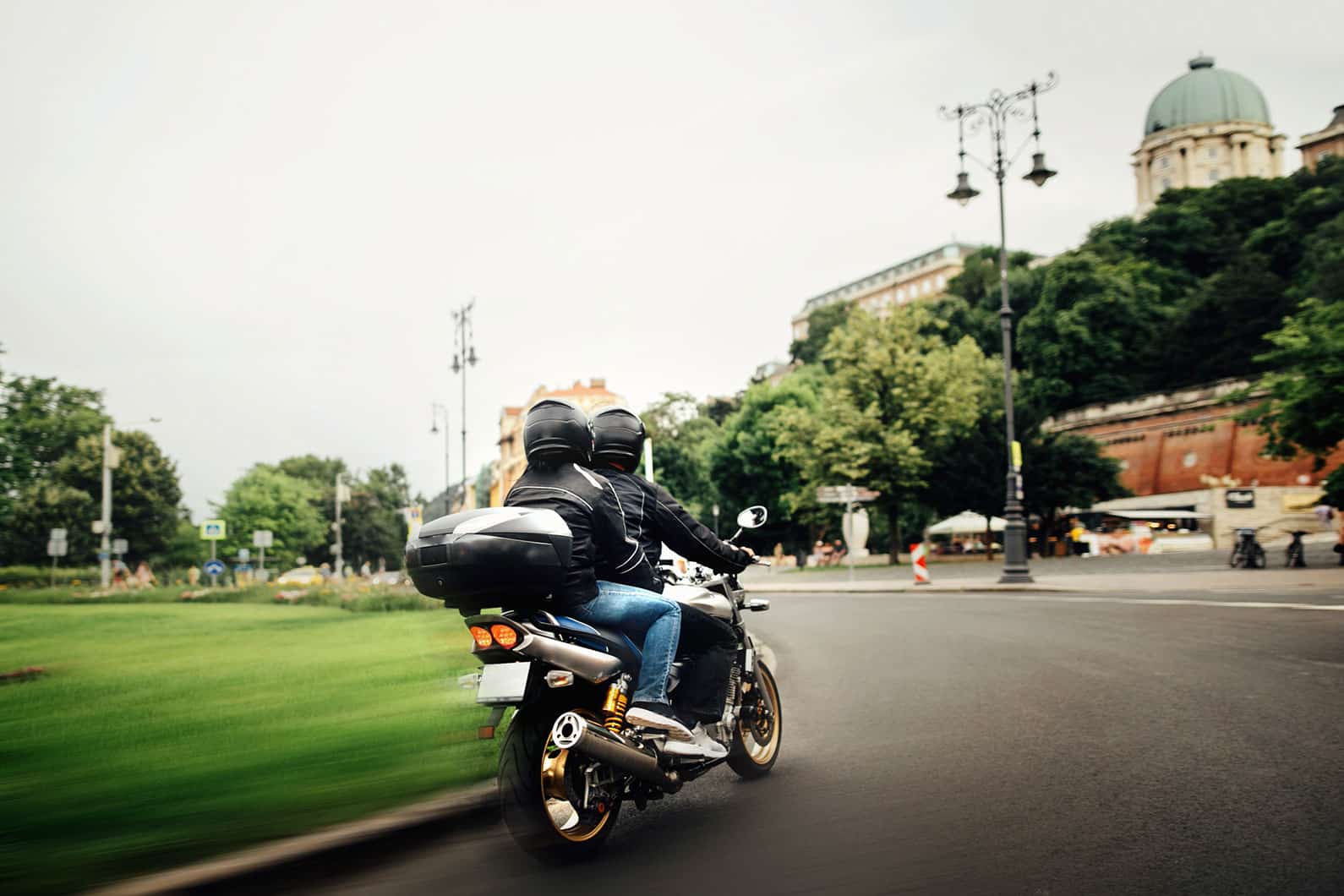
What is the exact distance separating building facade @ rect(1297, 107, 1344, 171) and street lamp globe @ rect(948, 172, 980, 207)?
90.2 meters

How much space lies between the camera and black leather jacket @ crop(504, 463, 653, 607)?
4.50m

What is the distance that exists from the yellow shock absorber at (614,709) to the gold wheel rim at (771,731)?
1.34m

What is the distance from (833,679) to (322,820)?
20.1 feet

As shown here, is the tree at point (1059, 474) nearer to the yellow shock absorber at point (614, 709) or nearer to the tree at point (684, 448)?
the tree at point (684, 448)

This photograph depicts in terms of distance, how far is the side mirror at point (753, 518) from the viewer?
549cm

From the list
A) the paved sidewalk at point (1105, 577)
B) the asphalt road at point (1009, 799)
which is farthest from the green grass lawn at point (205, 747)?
the paved sidewalk at point (1105, 577)

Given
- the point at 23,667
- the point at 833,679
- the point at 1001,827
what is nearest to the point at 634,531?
the point at 1001,827

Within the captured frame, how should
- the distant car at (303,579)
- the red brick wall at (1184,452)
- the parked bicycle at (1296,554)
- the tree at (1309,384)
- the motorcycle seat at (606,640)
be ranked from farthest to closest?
the red brick wall at (1184,452), the distant car at (303,579), the parked bicycle at (1296,554), the tree at (1309,384), the motorcycle seat at (606,640)

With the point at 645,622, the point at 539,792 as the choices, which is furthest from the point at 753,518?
the point at 539,792

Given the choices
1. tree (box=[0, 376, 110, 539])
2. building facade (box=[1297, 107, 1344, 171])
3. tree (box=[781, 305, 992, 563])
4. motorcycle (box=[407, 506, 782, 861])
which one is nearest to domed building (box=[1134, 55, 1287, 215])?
building facade (box=[1297, 107, 1344, 171])

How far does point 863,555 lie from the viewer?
5378 cm

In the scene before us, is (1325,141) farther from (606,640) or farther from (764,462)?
(606,640)

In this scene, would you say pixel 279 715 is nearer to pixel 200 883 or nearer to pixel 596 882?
pixel 200 883

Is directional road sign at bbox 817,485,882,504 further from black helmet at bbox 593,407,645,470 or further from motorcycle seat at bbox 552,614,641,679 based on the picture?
motorcycle seat at bbox 552,614,641,679
